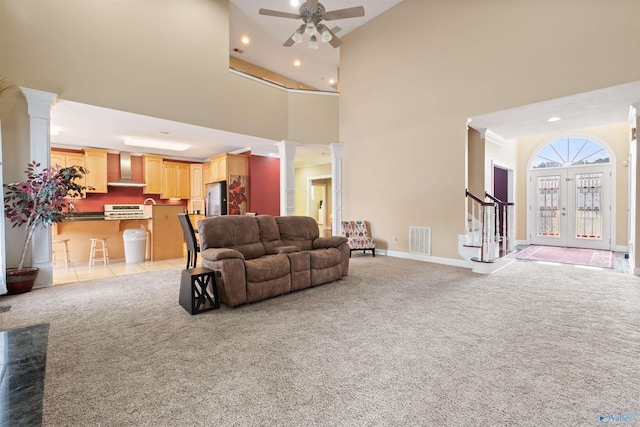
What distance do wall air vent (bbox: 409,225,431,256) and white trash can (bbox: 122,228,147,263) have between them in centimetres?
565

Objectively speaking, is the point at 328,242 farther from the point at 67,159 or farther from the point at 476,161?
the point at 67,159

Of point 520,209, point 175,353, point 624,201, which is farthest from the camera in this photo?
point 520,209

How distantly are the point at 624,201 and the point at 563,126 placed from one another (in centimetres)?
279

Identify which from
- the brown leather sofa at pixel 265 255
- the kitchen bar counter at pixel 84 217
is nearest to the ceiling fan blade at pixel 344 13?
the brown leather sofa at pixel 265 255

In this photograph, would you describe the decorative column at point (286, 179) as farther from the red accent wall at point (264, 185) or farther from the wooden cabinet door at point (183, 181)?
the wooden cabinet door at point (183, 181)

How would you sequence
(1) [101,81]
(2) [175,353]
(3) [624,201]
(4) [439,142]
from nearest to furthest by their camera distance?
(2) [175,353] < (1) [101,81] < (4) [439,142] < (3) [624,201]

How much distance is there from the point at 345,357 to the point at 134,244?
5.64 metres

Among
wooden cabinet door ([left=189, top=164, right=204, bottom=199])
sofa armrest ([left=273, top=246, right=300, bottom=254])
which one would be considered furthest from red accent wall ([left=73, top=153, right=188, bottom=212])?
sofa armrest ([left=273, top=246, right=300, bottom=254])

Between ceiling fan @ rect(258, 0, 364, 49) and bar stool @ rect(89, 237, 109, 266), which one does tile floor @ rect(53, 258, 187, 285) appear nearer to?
bar stool @ rect(89, 237, 109, 266)

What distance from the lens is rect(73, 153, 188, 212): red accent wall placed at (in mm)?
7297

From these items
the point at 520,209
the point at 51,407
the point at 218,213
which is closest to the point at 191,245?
the point at 218,213

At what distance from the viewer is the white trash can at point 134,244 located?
5.98 m

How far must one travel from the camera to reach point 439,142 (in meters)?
5.55

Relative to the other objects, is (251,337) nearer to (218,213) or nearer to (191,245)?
(191,245)
